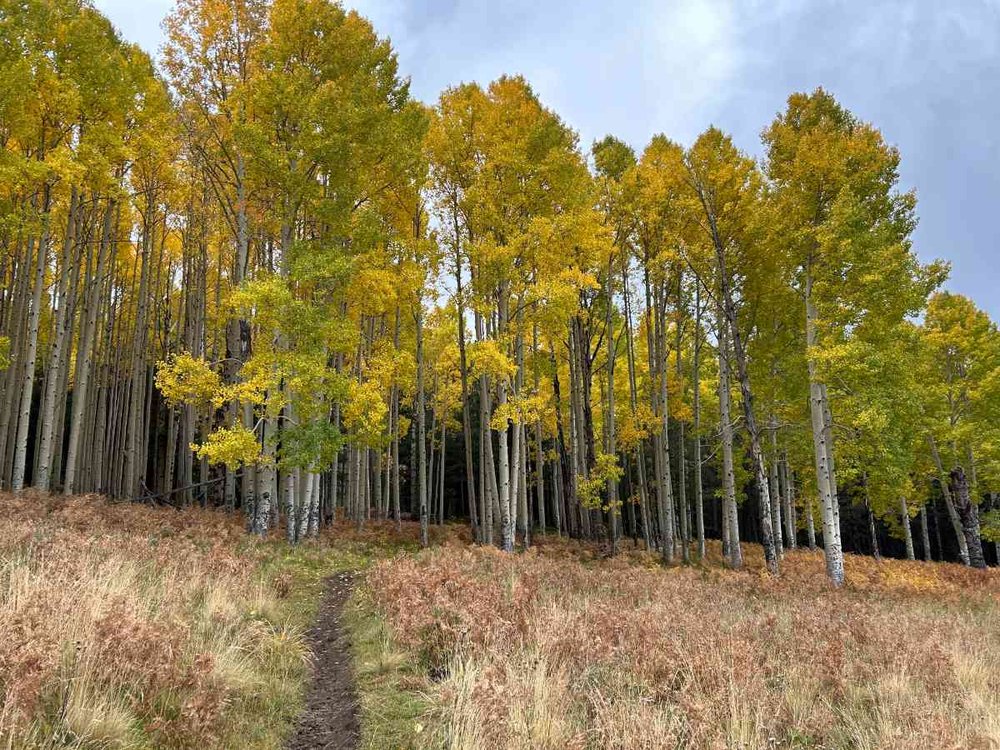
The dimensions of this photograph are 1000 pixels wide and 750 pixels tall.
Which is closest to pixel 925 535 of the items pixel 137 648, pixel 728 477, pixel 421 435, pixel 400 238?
pixel 728 477

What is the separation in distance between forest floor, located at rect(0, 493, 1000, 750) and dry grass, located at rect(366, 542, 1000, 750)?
0.03m

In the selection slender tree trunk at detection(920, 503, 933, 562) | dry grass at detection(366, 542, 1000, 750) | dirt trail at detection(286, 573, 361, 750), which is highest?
dry grass at detection(366, 542, 1000, 750)

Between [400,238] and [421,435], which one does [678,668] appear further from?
[400,238]

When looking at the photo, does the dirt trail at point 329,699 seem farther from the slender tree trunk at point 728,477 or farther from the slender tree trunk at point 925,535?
the slender tree trunk at point 925,535

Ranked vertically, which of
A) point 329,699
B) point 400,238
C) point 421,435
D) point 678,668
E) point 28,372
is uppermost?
point 400,238

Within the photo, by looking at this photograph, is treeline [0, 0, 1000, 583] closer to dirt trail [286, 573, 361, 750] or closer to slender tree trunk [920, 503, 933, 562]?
dirt trail [286, 573, 361, 750]

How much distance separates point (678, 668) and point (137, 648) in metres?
4.55

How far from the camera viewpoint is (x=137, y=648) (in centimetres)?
420

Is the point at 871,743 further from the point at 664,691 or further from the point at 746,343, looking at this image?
the point at 746,343

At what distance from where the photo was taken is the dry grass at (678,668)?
4102 millimetres

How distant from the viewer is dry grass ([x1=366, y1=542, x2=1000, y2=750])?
4102 mm

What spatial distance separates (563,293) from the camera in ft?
48.3

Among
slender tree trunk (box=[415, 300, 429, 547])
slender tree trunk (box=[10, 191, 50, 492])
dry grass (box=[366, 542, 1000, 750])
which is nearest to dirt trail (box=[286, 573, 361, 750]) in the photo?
dry grass (box=[366, 542, 1000, 750])

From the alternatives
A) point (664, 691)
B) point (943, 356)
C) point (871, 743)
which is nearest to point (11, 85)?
point (664, 691)
